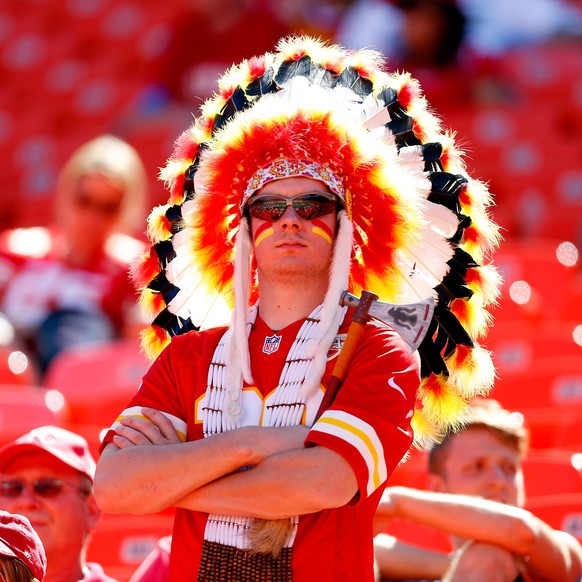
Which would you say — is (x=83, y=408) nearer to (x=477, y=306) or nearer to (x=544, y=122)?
(x=477, y=306)

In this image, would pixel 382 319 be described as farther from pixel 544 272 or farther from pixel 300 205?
pixel 544 272

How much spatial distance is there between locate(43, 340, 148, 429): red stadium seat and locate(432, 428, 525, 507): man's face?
157cm

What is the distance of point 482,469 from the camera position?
3176 mm

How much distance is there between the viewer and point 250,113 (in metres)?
2.36

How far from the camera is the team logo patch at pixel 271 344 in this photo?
2.21 meters

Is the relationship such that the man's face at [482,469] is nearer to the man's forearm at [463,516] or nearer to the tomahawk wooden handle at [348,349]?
the man's forearm at [463,516]

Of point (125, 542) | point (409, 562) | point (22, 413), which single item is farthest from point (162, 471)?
point (22, 413)

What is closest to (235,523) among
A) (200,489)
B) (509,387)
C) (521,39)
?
(200,489)

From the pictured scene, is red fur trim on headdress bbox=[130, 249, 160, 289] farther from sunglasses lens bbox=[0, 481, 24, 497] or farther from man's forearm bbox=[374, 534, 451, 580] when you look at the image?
man's forearm bbox=[374, 534, 451, 580]

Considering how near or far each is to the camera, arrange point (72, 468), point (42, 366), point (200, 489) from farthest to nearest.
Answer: point (42, 366), point (72, 468), point (200, 489)

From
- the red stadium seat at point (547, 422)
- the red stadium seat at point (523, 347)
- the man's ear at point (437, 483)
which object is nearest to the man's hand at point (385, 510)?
the man's ear at point (437, 483)

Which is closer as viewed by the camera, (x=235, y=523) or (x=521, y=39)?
(x=235, y=523)

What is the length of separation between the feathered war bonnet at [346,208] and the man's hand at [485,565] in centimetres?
49

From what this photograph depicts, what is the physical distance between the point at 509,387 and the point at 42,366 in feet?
6.53
